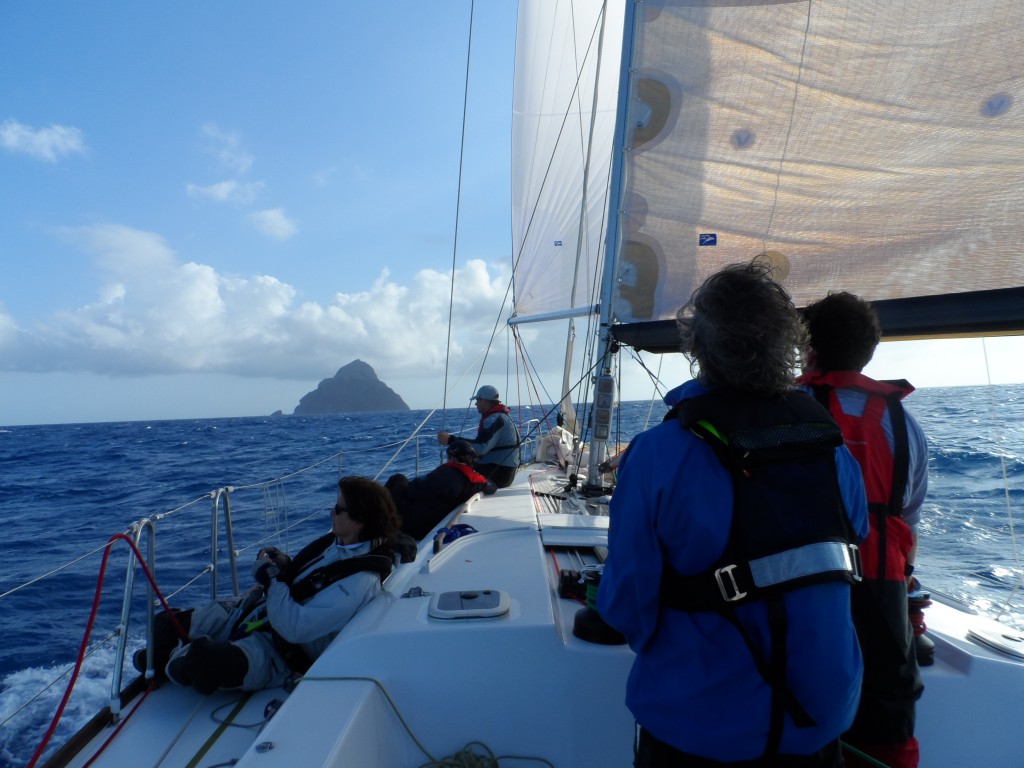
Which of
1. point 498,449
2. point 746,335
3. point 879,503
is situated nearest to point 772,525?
point 746,335

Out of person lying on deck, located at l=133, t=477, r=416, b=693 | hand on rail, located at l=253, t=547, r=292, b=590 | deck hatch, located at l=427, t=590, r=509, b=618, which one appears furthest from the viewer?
hand on rail, located at l=253, t=547, r=292, b=590

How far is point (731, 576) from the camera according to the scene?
0.96 metres

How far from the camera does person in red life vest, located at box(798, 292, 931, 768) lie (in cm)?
127

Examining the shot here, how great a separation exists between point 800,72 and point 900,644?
2797 mm

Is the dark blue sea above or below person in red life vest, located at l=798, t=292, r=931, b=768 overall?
below

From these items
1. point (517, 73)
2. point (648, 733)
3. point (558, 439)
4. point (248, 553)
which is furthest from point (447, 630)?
point (517, 73)

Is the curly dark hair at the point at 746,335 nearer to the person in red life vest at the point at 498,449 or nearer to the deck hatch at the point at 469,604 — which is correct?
the deck hatch at the point at 469,604

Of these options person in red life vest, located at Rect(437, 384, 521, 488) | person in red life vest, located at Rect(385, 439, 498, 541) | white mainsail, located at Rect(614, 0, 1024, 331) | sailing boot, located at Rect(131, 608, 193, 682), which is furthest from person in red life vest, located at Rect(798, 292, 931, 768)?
person in red life vest, located at Rect(437, 384, 521, 488)

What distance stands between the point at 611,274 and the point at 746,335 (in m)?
2.90

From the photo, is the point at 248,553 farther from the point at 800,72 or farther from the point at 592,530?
the point at 800,72

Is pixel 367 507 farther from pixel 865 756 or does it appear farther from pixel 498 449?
pixel 498 449

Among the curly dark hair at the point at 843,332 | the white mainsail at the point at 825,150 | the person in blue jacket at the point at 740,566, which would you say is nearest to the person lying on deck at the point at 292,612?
the person in blue jacket at the point at 740,566

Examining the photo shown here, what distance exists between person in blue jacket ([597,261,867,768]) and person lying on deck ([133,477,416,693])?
122 centimetres

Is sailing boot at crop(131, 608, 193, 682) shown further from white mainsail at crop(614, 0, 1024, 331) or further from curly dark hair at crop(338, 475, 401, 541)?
white mainsail at crop(614, 0, 1024, 331)
